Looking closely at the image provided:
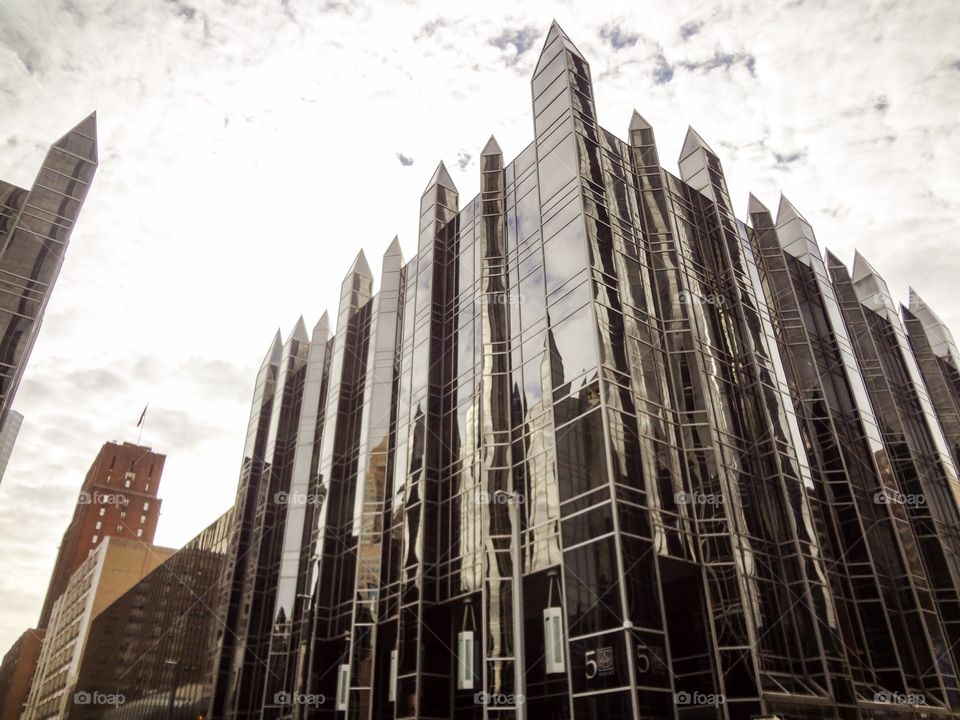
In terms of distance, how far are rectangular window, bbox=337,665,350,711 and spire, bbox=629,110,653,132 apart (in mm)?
29850

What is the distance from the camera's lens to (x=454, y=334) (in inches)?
1444

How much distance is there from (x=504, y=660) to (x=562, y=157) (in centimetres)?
2106

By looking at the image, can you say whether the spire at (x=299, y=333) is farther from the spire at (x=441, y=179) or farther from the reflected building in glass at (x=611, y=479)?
the spire at (x=441, y=179)

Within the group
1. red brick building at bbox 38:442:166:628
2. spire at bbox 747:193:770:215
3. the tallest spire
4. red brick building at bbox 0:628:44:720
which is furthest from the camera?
red brick building at bbox 0:628:44:720

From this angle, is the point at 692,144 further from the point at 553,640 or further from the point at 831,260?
the point at 553,640

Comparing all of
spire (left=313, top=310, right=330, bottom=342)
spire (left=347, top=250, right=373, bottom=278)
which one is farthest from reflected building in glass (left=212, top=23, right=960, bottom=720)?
spire (left=313, top=310, right=330, bottom=342)

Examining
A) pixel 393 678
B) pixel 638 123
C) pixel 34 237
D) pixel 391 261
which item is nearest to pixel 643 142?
pixel 638 123

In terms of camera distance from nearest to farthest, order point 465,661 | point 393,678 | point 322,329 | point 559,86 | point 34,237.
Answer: point 465,661 < point 393,678 < point 559,86 < point 34,237 < point 322,329

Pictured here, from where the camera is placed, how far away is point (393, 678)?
1190 inches

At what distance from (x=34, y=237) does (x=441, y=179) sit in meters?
27.5

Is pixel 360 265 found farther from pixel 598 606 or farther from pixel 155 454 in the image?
pixel 155 454

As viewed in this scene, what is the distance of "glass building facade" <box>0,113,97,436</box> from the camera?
42.9 metres

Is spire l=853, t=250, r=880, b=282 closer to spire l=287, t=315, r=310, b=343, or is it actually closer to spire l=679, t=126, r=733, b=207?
spire l=679, t=126, r=733, b=207

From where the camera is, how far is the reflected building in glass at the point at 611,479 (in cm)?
2305
